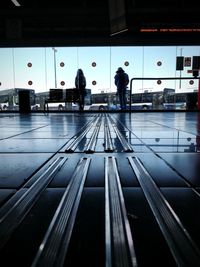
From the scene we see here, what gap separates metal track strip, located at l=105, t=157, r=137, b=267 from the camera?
0.67m

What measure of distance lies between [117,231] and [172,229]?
174mm

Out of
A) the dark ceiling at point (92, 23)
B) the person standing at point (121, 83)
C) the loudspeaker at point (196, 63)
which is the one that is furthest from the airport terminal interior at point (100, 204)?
the loudspeaker at point (196, 63)

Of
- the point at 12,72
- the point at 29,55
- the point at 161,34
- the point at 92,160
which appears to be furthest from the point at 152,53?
the point at 92,160

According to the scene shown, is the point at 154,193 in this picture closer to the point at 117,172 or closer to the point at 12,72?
the point at 117,172

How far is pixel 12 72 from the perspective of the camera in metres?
14.2

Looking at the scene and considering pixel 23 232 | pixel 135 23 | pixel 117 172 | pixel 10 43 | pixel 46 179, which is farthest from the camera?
pixel 10 43

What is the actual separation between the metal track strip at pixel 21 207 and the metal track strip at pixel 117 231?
11.6 inches

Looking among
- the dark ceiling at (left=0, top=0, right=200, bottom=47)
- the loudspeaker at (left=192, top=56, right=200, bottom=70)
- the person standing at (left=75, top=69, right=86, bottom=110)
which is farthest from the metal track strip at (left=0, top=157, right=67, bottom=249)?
the loudspeaker at (left=192, top=56, right=200, bottom=70)

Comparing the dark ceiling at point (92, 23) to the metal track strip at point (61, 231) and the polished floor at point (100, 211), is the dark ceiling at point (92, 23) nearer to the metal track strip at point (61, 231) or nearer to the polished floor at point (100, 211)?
the polished floor at point (100, 211)

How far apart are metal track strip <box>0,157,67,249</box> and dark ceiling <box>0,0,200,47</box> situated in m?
9.20

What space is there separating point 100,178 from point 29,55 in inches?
556

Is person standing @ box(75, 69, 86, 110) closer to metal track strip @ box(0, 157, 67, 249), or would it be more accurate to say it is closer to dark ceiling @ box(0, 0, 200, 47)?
dark ceiling @ box(0, 0, 200, 47)

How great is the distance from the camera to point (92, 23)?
12.9 metres

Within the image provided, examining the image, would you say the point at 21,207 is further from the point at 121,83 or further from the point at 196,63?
the point at 196,63
